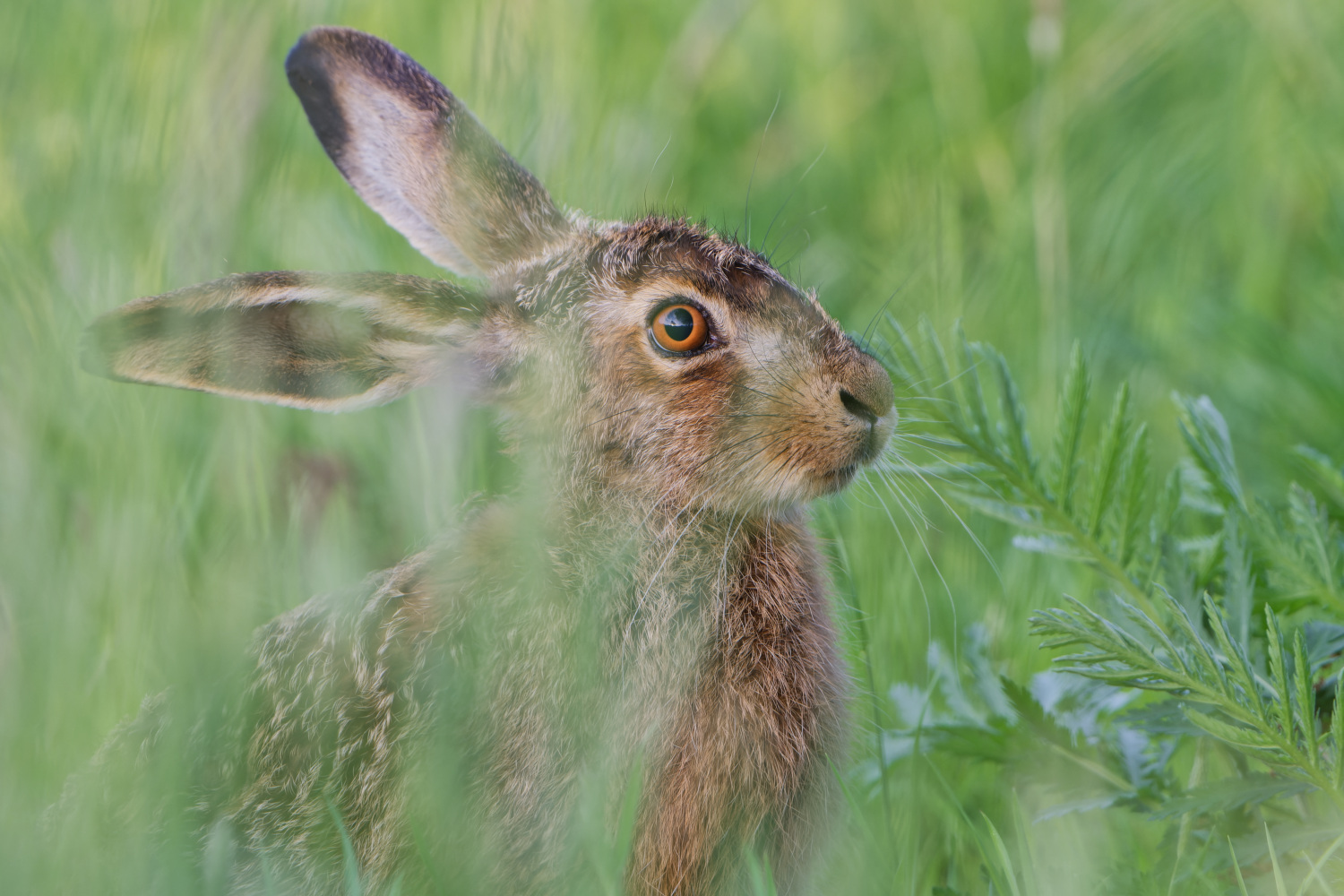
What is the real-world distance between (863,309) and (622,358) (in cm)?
191

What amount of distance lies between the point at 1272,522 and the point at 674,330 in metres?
1.42

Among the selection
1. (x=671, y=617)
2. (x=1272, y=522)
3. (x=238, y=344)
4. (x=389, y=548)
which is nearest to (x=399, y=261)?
(x=389, y=548)

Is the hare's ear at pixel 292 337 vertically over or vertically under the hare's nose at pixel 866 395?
over

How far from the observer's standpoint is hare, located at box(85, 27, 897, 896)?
2805mm

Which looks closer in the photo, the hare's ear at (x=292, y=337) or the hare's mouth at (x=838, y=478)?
the hare's ear at (x=292, y=337)

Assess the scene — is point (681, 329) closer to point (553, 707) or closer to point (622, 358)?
point (622, 358)

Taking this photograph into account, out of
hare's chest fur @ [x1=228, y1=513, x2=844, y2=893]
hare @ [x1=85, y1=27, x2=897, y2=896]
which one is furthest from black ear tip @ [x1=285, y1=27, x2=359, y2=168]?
hare's chest fur @ [x1=228, y1=513, x2=844, y2=893]

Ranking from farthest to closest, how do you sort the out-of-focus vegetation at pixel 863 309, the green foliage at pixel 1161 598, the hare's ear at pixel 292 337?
the hare's ear at pixel 292 337, the out-of-focus vegetation at pixel 863 309, the green foliage at pixel 1161 598

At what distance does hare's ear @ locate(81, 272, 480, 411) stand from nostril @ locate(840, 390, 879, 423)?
3.16 feet

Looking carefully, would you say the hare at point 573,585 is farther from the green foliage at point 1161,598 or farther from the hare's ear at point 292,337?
the green foliage at point 1161,598

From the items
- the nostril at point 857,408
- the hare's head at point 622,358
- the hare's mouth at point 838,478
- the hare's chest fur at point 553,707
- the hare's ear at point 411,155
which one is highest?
the hare's ear at point 411,155

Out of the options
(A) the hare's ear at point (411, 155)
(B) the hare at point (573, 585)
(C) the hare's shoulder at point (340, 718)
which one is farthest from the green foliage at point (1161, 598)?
(A) the hare's ear at point (411, 155)

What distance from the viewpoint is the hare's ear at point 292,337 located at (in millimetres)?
2840

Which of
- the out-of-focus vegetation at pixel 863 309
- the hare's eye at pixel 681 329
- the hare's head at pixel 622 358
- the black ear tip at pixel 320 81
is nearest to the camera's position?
the out-of-focus vegetation at pixel 863 309
